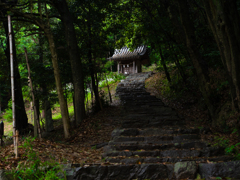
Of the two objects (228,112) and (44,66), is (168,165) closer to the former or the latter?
(228,112)

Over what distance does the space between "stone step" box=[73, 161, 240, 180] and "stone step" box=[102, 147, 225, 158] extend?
42.8 inches

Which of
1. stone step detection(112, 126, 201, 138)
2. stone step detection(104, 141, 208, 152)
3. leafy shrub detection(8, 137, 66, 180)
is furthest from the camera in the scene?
stone step detection(112, 126, 201, 138)

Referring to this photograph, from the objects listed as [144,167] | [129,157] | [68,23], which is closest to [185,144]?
[129,157]

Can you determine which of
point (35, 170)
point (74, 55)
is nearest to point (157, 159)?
point (35, 170)

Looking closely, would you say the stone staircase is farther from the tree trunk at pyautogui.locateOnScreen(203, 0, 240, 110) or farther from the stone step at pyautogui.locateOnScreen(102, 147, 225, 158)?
the tree trunk at pyautogui.locateOnScreen(203, 0, 240, 110)

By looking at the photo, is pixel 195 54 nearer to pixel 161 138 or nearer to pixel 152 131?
pixel 152 131

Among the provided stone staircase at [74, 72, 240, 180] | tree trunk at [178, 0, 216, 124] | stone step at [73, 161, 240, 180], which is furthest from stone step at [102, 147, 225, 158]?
tree trunk at [178, 0, 216, 124]

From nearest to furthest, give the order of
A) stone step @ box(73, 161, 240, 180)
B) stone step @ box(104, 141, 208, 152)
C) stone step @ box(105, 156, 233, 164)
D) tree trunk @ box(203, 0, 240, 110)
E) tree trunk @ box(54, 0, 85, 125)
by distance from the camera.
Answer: stone step @ box(73, 161, 240, 180) < stone step @ box(105, 156, 233, 164) < tree trunk @ box(203, 0, 240, 110) < stone step @ box(104, 141, 208, 152) < tree trunk @ box(54, 0, 85, 125)

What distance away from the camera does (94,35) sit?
36.5ft

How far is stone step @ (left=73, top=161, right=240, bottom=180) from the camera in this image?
12.8ft

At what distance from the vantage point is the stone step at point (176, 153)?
17.0 feet

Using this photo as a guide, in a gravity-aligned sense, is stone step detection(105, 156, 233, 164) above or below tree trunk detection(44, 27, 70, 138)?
below

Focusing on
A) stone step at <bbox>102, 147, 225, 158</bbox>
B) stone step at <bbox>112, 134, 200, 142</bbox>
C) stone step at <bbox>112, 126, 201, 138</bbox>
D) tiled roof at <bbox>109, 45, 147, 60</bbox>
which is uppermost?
tiled roof at <bbox>109, 45, 147, 60</bbox>

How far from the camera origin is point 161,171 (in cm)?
420
